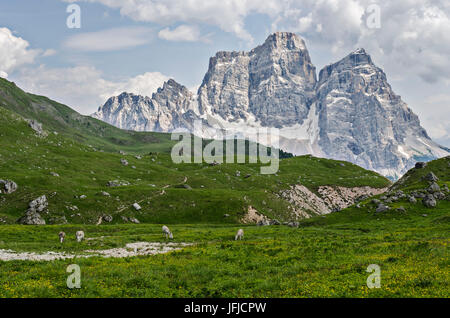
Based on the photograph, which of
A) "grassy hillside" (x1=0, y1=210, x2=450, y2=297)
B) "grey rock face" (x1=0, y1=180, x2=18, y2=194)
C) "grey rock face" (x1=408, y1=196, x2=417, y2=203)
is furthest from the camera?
"grey rock face" (x1=0, y1=180, x2=18, y2=194)

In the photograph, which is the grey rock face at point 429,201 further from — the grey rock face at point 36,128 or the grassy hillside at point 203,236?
the grey rock face at point 36,128

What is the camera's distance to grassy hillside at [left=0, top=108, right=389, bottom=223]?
255 ft

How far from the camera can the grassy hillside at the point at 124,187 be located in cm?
7781

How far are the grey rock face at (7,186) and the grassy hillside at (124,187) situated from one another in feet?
3.88

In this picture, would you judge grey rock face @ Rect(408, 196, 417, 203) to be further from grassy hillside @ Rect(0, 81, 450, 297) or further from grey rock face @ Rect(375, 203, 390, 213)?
grey rock face @ Rect(375, 203, 390, 213)

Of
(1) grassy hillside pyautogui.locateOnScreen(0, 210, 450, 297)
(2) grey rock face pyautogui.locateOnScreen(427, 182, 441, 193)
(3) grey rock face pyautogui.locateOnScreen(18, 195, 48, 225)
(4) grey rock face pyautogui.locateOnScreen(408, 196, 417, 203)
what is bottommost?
(1) grassy hillside pyautogui.locateOnScreen(0, 210, 450, 297)

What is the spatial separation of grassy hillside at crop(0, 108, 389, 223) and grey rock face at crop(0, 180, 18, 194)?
1.18 metres

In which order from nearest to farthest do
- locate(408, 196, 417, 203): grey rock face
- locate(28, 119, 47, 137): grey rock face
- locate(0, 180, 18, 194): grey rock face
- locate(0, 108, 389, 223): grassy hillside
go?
locate(408, 196, 417, 203): grey rock face, locate(0, 180, 18, 194): grey rock face, locate(0, 108, 389, 223): grassy hillside, locate(28, 119, 47, 137): grey rock face

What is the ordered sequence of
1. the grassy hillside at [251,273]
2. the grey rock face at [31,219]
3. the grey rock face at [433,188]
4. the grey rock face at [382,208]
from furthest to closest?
the grey rock face at [433,188], the grey rock face at [382,208], the grey rock face at [31,219], the grassy hillside at [251,273]

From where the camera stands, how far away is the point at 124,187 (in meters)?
94.4

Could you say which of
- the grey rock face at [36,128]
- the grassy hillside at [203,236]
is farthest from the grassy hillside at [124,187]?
Result: the grey rock face at [36,128]

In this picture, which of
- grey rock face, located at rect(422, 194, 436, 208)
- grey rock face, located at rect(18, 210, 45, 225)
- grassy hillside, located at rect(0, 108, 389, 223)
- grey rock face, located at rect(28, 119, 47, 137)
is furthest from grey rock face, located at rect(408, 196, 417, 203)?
grey rock face, located at rect(28, 119, 47, 137)
